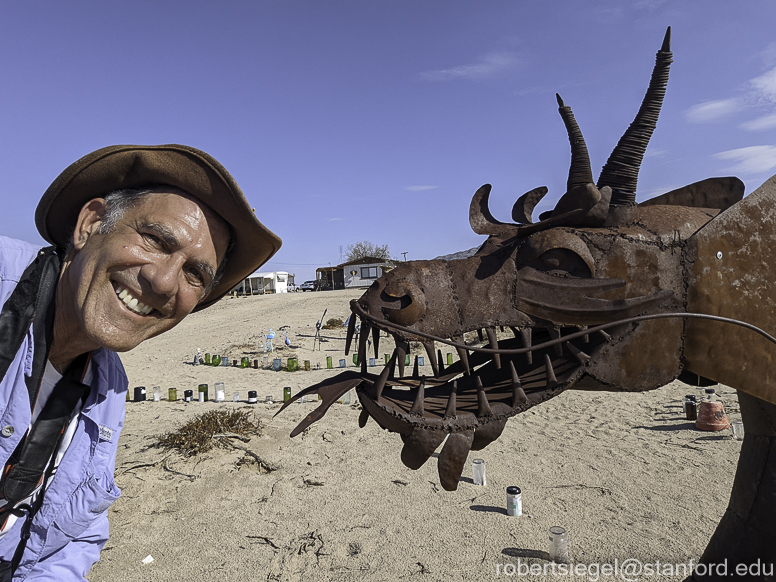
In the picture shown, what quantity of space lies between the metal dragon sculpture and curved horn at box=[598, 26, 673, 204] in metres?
0.05

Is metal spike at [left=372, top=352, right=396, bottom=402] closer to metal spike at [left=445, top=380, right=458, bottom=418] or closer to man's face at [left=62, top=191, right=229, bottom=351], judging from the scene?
metal spike at [left=445, top=380, right=458, bottom=418]

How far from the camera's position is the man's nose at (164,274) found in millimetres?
1640

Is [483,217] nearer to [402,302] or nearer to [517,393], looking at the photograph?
[402,302]

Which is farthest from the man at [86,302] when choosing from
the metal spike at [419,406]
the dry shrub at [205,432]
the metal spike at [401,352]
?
the dry shrub at [205,432]

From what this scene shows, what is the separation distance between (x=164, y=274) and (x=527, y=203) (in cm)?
169

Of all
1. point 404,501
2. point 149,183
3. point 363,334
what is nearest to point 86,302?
point 149,183

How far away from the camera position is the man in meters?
1.68

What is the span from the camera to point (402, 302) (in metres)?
1.76

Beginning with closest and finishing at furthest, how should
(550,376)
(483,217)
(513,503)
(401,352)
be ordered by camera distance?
(401,352)
(550,376)
(483,217)
(513,503)

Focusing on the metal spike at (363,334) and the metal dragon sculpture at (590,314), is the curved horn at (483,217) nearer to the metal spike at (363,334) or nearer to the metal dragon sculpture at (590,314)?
the metal dragon sculpture at (590,314)

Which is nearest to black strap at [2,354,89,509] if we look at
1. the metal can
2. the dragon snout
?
the dragon snout

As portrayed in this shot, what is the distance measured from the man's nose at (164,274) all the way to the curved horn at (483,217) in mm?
1325

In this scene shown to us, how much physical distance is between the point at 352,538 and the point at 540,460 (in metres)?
2.98

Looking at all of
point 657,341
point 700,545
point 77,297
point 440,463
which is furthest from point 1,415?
point 700,545
